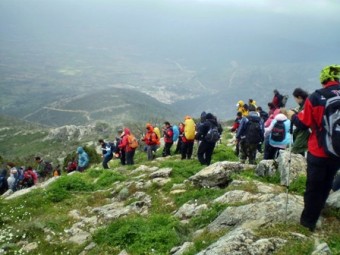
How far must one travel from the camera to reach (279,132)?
13.1 m

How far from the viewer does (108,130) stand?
385 feet

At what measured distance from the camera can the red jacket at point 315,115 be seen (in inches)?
251

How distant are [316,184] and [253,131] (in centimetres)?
795

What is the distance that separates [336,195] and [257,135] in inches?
257

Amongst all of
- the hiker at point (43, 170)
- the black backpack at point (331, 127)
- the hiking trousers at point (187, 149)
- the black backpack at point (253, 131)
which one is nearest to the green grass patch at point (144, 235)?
the black backpack at point (331, 127)

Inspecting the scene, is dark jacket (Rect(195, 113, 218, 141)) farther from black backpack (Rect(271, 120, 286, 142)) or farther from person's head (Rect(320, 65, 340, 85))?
person's head (Rect(320, 65, 340, 85))

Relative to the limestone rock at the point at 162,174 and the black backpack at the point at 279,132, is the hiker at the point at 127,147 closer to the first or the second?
the limestone rock at the point at 162,174

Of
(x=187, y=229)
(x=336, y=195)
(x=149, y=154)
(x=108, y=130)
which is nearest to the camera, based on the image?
(x=336, y=195)

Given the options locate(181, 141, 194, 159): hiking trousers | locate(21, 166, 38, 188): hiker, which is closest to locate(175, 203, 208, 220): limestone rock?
locate(181, 141, 194, 159): hiking trousers

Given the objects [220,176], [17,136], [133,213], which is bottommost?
[17,136]

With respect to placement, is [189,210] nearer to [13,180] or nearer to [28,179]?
[28,179]

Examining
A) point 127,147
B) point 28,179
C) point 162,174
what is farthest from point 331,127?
point 28,179

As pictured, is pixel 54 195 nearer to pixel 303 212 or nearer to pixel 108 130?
pixel 303 212

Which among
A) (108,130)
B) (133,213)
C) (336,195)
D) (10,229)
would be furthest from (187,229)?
(108,130)
